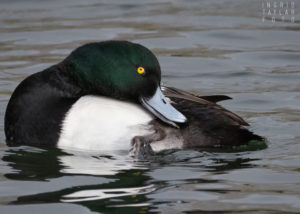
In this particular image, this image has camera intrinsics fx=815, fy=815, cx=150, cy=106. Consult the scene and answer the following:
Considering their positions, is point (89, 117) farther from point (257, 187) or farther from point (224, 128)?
point (257, 187)

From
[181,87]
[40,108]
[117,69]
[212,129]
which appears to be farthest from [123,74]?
[181,87]

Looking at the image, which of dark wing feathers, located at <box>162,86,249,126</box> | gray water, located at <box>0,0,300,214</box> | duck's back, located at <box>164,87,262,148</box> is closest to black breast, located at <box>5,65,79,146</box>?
gray water, located at <box>0,0,300,214</box>

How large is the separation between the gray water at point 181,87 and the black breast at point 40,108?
0.44 ft

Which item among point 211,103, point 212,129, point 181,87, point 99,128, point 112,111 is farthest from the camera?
point 181,87

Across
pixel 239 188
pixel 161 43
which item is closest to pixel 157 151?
pixel 239 188

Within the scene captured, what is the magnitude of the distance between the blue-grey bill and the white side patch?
0.14 metres

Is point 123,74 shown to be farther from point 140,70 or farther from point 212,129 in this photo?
point 212,129

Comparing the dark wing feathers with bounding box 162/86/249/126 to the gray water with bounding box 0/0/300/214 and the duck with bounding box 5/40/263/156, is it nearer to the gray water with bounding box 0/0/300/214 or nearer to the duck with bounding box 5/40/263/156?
the duck with bounding box 5/40/263/156

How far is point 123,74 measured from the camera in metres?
6.76

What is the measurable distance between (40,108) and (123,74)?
0.74 meters

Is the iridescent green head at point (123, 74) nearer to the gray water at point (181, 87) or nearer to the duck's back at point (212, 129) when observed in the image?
the duck's back at point (212, 129)

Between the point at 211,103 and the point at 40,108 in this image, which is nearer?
the point at 40,108

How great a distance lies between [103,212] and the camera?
5203 mm

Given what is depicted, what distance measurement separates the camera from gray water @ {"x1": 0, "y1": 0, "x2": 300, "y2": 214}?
5.54 metres
